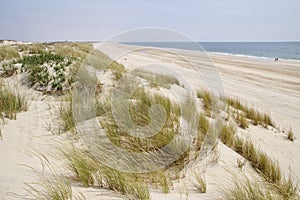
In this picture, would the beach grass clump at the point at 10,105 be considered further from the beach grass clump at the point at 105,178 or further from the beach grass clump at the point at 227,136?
the beach grass clump at the point at 227,136

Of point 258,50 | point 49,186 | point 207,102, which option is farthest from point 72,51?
point 258,50

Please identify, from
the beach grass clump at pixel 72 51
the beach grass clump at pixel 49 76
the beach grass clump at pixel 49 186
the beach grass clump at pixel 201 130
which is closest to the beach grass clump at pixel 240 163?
the beach grass clump at pixel 201 130

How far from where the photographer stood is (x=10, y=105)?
500cm

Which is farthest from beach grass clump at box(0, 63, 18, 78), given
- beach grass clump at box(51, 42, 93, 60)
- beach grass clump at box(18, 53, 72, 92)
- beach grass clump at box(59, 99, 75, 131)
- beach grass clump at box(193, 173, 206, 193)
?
beach grass clump at box(193, 173, 206, 193)

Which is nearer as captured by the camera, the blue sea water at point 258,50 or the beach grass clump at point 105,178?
the beach grass clump at point 105,178

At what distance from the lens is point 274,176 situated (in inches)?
125

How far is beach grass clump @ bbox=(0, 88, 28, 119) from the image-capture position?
15.9ft

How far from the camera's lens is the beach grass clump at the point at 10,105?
484 cm

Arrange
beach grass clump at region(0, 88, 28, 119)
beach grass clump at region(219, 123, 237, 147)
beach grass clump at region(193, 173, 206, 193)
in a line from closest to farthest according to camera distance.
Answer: beach grass clump at region(193, 173, 206, 193)
beach grass clump at region(219, 123, 237, 147)
beach grass clump at region(0, 88, 28, 119)

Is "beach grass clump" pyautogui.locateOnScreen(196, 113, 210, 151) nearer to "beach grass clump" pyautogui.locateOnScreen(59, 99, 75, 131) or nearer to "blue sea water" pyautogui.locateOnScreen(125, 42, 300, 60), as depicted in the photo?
"beach grass clump" pyautogui.locateOnScreen(59, 99, 75, 131)

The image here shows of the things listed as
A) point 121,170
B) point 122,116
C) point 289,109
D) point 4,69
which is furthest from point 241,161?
point 4,69

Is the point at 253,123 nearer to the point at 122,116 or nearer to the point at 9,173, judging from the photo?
the point at 122,116

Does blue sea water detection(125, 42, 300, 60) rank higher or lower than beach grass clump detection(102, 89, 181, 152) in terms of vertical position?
higher

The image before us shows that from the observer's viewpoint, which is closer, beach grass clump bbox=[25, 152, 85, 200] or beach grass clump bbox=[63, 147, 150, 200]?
beach grass clump bbox=[25, 152, 85, 200]
